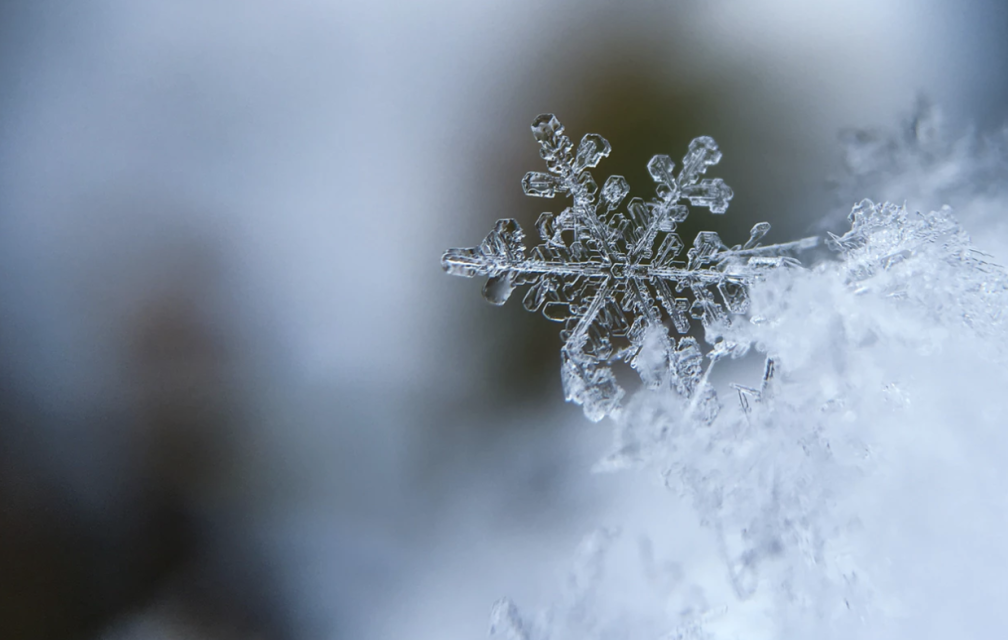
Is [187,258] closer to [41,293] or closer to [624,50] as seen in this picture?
[41,293]

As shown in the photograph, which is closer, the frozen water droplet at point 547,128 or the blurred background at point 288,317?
the frozen water droplet at point 547,128

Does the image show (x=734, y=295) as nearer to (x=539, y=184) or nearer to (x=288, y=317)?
(x=539, y=184)

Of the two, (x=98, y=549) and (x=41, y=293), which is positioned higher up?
(x=41, y=293)

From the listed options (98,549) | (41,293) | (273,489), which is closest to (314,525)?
(273,489)

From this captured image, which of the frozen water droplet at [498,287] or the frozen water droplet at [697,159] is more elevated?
the frozen water droplet at [697,159]

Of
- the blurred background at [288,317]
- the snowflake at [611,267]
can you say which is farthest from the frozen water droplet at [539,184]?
the blurred background at [288,317]

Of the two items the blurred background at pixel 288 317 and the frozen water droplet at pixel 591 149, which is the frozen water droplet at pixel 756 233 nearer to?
the blurred background at pixel 288 317
